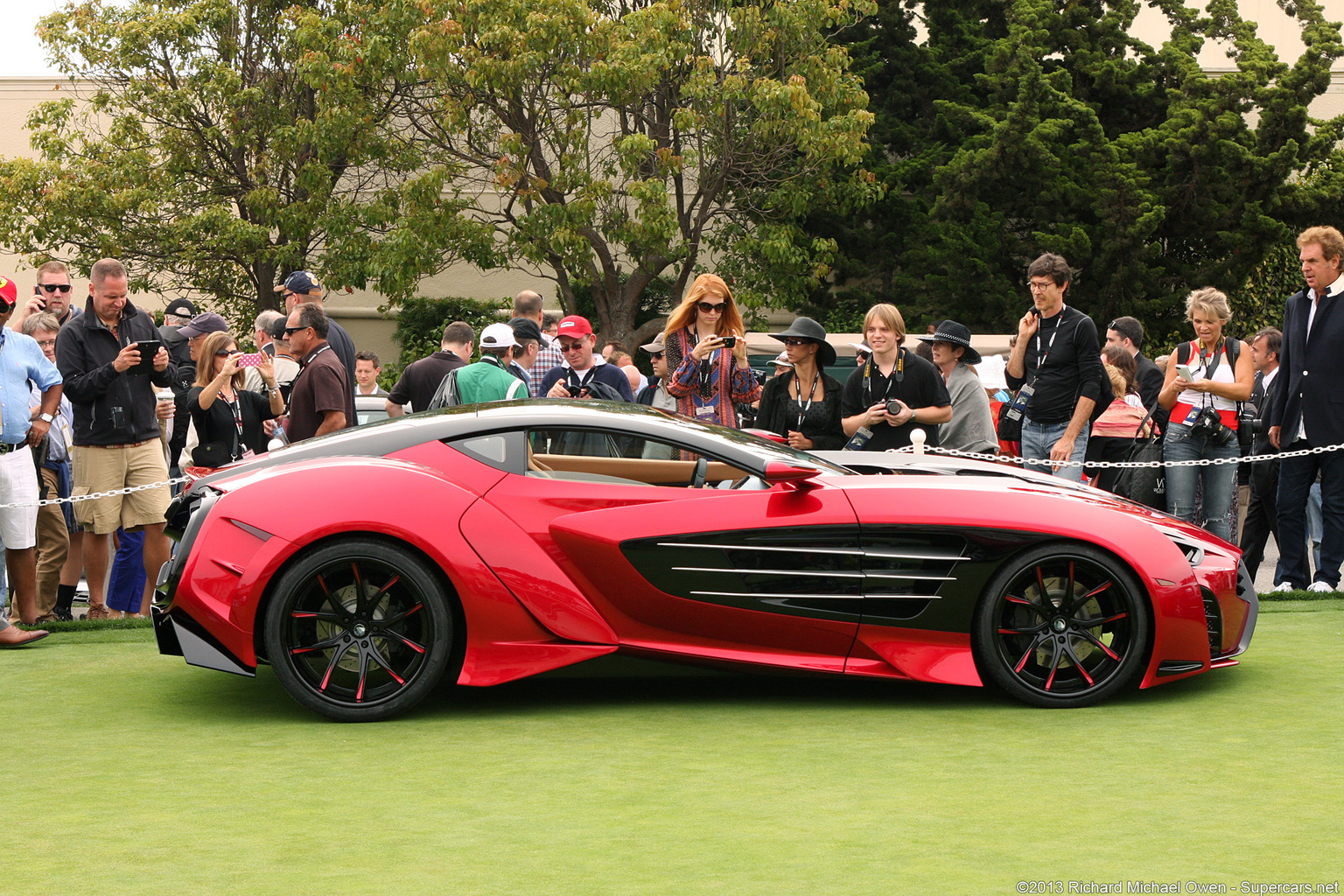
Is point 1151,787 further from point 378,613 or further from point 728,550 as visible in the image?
point 378,613

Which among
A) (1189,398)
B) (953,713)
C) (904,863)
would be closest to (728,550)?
(953,713)

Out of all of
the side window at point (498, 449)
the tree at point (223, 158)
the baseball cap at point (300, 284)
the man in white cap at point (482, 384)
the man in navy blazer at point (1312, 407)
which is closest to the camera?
the side window at point (498, 449)

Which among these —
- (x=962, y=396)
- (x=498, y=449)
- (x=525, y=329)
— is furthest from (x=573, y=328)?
(x=498, y=449)

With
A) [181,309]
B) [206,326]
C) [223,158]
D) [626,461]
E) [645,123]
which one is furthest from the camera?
[223,158]

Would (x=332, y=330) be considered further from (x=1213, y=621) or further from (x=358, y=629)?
(x=1213, y=621)

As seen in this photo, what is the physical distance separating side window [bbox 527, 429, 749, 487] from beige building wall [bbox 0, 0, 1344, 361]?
70.5 feet

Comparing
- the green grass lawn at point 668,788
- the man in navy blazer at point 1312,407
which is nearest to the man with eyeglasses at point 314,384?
the green grass lawn at point 668,788

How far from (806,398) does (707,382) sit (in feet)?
2.06

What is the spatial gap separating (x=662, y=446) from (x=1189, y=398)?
463 centimetres

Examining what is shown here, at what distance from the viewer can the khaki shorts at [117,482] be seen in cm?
797

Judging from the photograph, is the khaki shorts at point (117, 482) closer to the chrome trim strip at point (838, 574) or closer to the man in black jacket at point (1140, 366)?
the chrome trim strip at point (838, 574)

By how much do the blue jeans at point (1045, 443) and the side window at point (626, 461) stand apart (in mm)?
3630

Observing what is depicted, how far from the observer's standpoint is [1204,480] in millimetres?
8867

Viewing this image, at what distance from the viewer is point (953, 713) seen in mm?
5477
